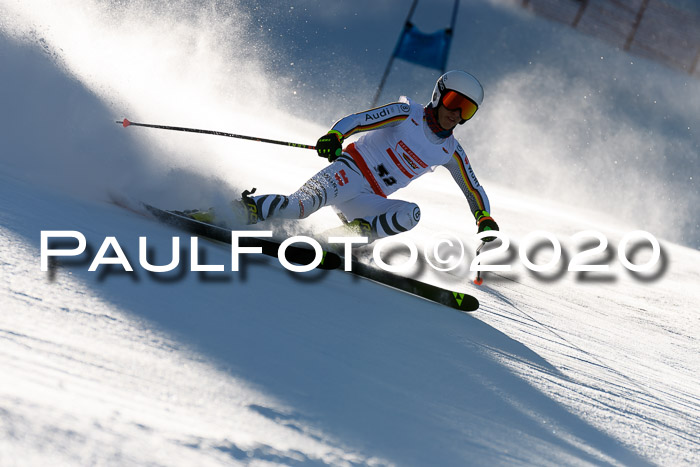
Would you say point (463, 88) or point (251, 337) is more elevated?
point (463, 88)

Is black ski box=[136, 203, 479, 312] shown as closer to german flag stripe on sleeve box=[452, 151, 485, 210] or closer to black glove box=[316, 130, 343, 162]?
black glove box=[316, 130, 343, 162]

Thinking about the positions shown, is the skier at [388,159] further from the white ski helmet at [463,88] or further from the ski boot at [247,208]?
the ski boot at [247,208]

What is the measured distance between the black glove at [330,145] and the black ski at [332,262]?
48cm

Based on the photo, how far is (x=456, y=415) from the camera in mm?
1859

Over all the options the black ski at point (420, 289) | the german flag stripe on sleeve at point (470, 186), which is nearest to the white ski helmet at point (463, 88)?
the german flag stripe on sleeve at point (470, 186)

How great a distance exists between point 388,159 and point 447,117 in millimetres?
399

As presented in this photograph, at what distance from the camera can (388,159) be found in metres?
4.00

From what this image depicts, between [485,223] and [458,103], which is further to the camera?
[485,223]

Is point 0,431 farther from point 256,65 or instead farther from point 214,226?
point 256,65

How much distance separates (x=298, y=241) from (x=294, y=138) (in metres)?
8.29

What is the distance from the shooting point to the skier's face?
3.82 m

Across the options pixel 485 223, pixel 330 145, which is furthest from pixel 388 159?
pixel 485 223

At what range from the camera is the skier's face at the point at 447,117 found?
3820 mm

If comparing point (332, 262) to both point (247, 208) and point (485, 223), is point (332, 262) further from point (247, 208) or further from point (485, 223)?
point (485, 223)
